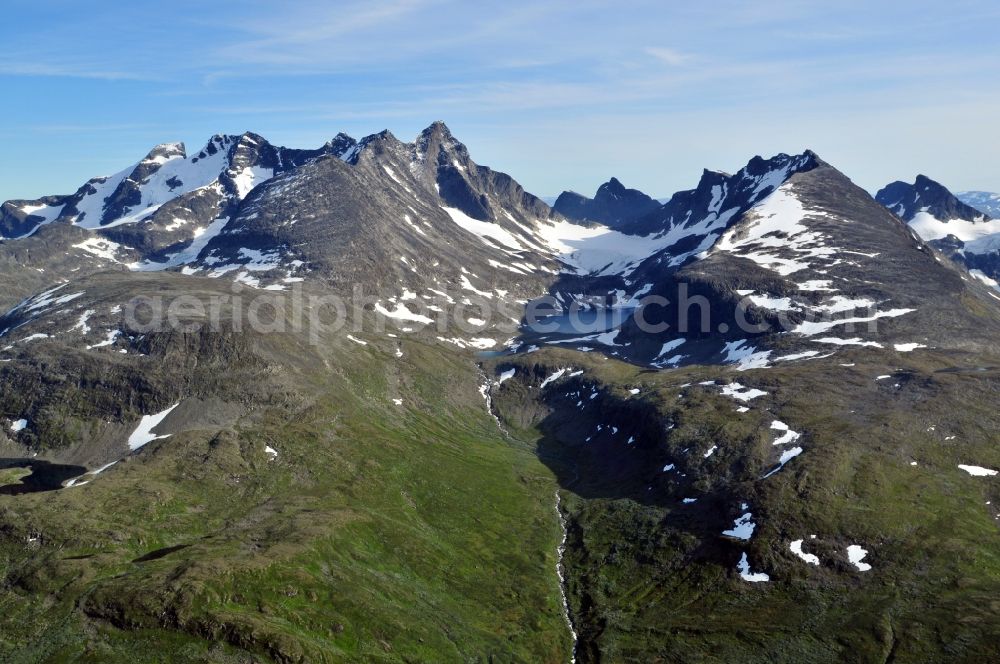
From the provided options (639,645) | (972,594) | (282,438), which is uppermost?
(282,438)

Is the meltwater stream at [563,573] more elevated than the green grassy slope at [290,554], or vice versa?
the green grassy slope at [290,554]

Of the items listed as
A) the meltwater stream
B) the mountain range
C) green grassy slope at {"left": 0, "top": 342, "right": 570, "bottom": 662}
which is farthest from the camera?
the meltwater stream

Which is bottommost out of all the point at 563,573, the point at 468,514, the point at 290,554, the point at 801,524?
the point at 563,573

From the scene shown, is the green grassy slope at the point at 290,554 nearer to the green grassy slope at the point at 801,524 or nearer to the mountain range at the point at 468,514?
the mountain range at the point at 468,514

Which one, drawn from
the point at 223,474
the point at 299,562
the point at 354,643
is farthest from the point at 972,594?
the point at 223,474

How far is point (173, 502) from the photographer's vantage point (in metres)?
128

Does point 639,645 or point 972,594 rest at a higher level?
point 972,594

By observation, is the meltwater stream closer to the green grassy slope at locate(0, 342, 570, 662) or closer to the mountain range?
the mountain range

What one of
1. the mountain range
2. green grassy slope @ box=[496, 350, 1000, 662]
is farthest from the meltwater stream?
green grassy slope @ box=[496, 350, 1000, 662]

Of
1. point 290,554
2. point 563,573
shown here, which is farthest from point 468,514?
point 290,554

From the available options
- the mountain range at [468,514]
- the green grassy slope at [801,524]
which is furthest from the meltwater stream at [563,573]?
the green grassy slope at [801,524]

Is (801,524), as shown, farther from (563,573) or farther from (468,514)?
→ (468,514)

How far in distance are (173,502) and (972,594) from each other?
128m

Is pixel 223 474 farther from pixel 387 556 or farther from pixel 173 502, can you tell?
pixel 387 556
